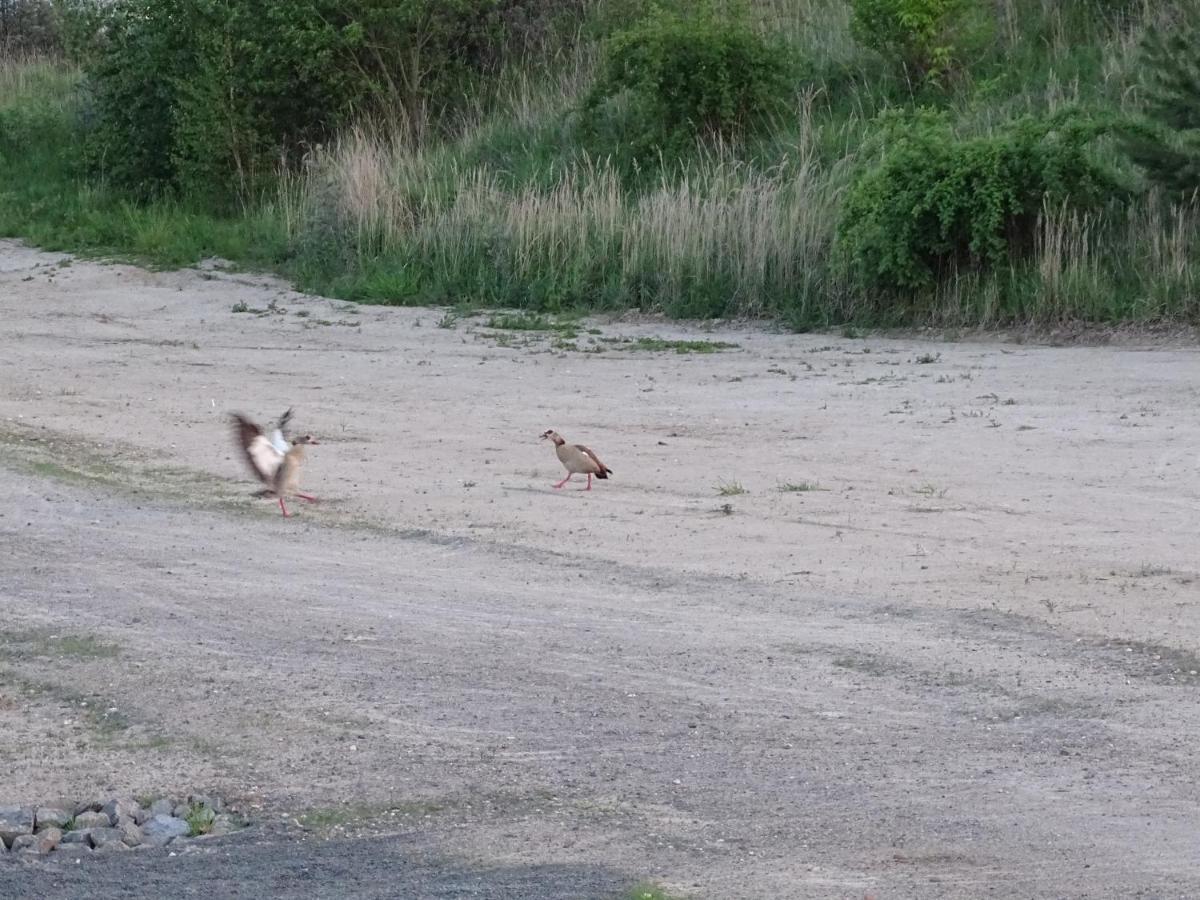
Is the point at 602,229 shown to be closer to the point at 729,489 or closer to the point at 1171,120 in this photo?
the point at 1171,120

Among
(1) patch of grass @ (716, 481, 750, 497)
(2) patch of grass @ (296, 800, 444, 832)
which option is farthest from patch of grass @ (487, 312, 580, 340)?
(2) patch of grass @ (296, 800, 444, 832)

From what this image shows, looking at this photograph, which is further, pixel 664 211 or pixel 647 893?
pixel 664 211

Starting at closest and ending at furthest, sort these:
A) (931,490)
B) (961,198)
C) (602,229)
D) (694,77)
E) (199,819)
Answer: (199,819), (931,490), (961,198), (602,229), (694,77)

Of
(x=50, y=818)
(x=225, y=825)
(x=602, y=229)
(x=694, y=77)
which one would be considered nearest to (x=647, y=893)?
(x=225, y=825)

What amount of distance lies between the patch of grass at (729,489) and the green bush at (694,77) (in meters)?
11.6

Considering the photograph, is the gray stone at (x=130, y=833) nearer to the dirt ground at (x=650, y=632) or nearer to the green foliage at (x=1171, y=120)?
the dirt ground at (x=650, y=632)

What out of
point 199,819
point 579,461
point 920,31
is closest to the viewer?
point 199,819

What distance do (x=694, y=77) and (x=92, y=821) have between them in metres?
17.5

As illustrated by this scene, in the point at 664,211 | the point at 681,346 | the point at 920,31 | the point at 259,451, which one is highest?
the point at 920,31

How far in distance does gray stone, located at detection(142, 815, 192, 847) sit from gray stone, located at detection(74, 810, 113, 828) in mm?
142

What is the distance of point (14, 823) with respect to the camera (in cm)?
598

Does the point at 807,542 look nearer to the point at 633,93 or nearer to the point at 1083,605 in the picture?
the point at 1083,605

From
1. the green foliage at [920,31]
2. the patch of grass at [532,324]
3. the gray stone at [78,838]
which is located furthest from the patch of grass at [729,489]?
the green foliage at [920,31]

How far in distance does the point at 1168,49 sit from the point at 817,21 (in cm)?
941
